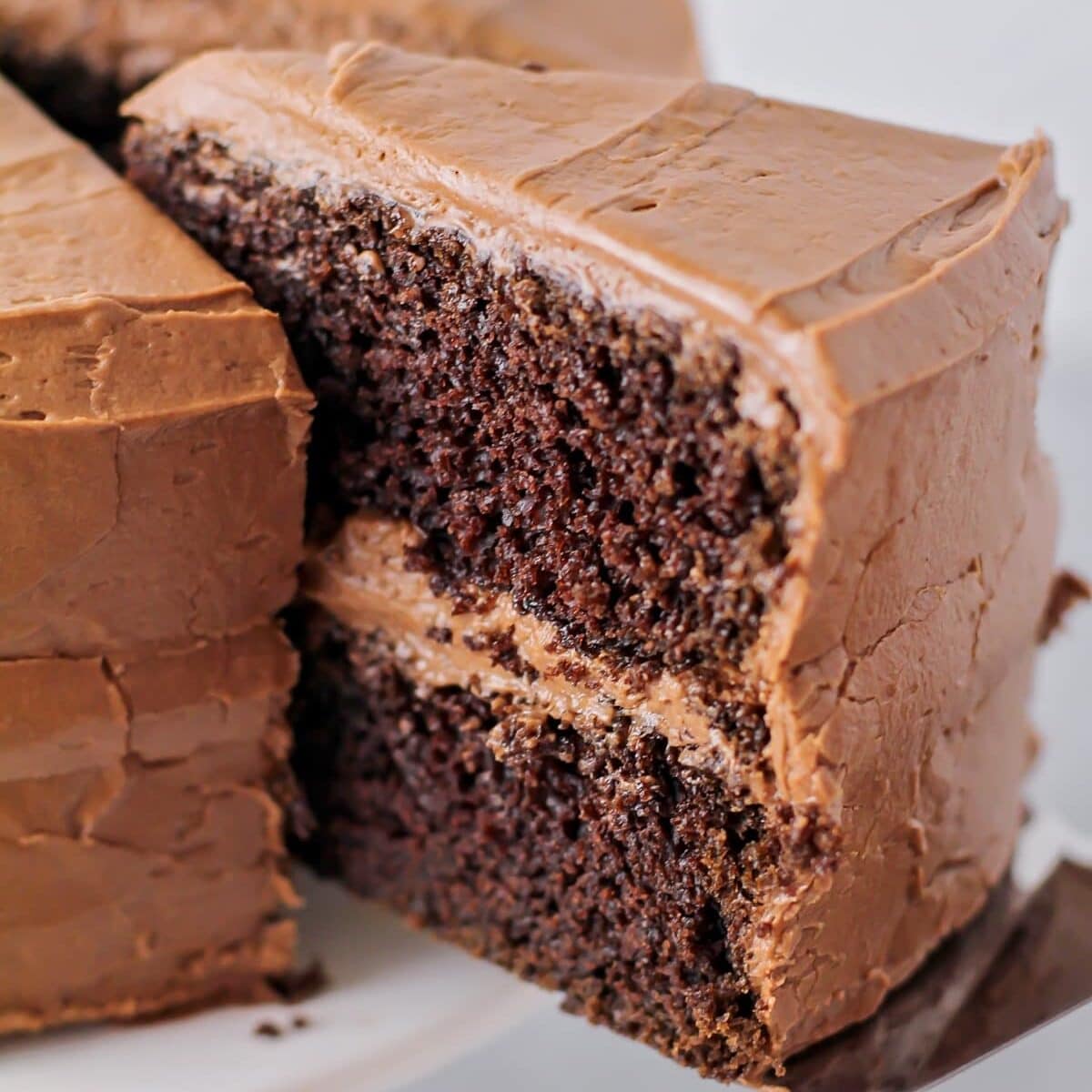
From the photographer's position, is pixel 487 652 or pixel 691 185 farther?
pixel 487 652

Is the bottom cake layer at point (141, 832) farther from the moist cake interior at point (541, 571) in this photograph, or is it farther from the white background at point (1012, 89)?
the white background at point (1012, 89)

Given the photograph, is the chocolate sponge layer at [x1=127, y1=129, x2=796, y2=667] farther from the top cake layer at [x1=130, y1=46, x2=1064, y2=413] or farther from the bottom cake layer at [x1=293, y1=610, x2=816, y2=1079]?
the bottom cake layer at [x1=293, y1=610, x2=816, y2=1079]

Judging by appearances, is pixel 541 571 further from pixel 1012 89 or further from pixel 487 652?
pixel 1012 89

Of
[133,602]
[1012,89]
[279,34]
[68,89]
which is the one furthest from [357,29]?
[1012,89]

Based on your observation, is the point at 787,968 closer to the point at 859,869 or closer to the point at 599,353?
the point at 859,869

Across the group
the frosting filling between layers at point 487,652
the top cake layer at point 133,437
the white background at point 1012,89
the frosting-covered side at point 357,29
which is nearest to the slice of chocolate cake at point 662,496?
the frosting filling between layers at point 487,652

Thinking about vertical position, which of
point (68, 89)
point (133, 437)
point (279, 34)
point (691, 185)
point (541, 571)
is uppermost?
point (691, 185)

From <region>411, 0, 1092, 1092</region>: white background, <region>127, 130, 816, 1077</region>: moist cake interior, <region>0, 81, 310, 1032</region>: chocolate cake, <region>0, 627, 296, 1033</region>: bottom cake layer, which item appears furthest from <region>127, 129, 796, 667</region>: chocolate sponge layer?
<region>411, 0, 1092, 1092</region>: white background

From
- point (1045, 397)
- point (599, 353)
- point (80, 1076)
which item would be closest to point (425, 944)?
point (80, 1076)
